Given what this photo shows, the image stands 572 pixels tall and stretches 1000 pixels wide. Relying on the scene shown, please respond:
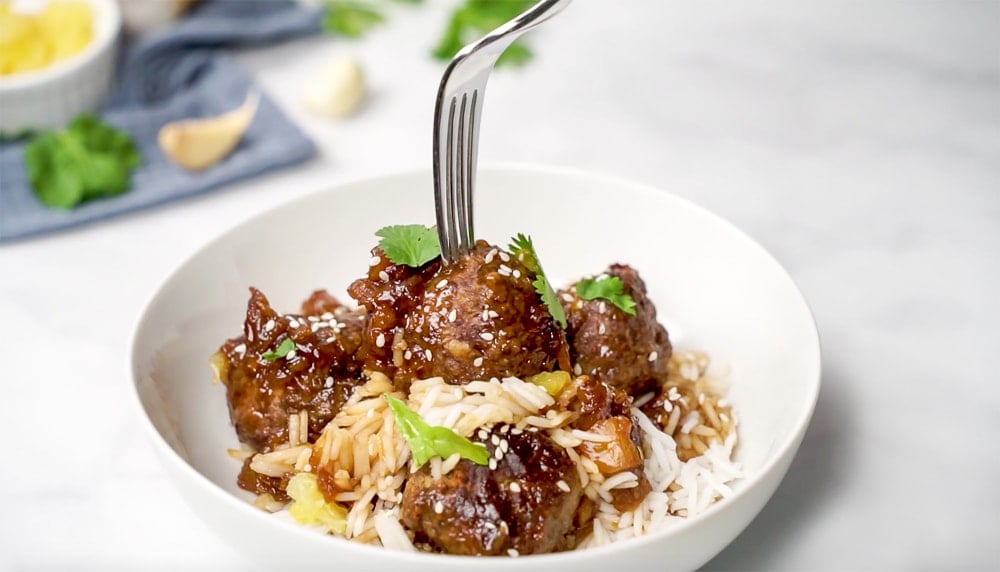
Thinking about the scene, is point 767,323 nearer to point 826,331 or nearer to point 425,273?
point 826,331

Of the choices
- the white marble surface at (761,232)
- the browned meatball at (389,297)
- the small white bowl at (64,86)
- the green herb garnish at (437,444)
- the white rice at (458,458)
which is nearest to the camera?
the green herb garnish at (437,444)

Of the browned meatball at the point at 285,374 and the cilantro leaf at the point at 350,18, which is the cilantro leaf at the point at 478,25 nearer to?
the cilantro leaf at the point at 350,18

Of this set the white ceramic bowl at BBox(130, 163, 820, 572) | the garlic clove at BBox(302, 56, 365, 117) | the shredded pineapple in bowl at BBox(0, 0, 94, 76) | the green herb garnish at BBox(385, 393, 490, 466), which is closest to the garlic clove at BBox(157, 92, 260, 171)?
the garlic clove at BBox(302, 56, 365, 117)

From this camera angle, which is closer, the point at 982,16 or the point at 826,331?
the point at 826,331

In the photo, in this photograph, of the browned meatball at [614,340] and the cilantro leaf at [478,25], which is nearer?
the browned meatball at [614,340]

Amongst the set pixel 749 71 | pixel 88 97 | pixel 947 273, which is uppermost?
pixel 88 97

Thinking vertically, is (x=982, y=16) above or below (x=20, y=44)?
below

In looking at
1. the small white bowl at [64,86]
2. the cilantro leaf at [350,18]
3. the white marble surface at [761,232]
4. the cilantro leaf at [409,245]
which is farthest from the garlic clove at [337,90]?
the cilantro leaf at [409,245]

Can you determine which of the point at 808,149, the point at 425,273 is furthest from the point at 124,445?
the point at 808,149
